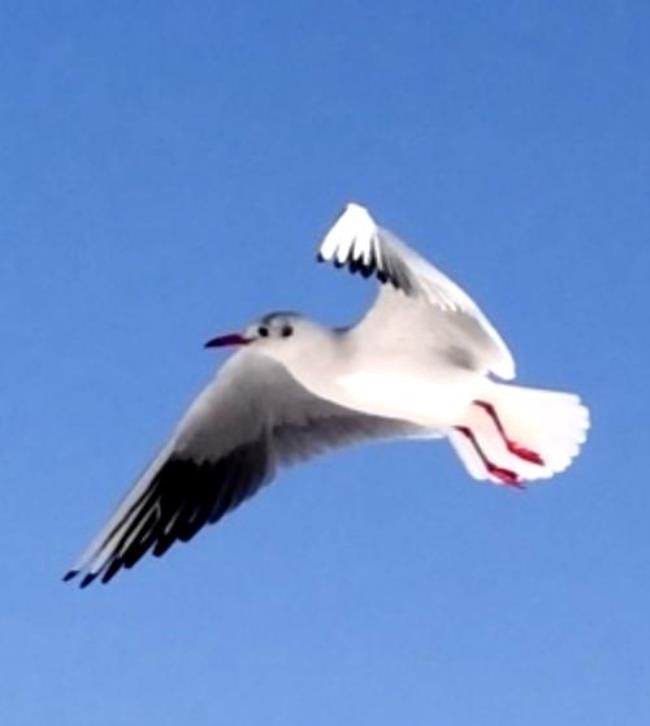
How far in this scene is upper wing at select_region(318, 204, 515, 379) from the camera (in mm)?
3564

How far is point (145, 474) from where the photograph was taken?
490 cm

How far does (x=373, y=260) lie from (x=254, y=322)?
0.90 meters

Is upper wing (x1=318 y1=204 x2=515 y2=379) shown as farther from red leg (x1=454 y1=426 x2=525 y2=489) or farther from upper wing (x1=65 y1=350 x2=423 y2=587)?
upper wing (x1=65 y1=350 x2=423 y2=587)

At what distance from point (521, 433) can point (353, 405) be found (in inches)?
15.6

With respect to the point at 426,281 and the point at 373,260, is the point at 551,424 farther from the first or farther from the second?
the point at 373,260

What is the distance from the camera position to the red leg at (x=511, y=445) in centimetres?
425

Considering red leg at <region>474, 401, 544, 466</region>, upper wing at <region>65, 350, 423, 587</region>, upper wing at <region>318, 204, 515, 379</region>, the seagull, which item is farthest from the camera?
upper wing at <region>65, 350, 423, 587</region>

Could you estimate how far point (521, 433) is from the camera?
14.2ft

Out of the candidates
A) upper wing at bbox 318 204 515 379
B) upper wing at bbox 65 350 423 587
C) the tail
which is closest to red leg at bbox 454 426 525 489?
the tail

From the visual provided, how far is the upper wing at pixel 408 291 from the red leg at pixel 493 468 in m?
0.18

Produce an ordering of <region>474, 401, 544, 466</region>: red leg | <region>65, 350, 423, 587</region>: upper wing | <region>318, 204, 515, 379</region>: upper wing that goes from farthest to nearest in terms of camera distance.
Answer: <region>65, 350, 423, 587</region>: upper wing < <region>474, 401, 544, 466</region>: red leg < <region>318, 204, 515, 379</region>: upper wing

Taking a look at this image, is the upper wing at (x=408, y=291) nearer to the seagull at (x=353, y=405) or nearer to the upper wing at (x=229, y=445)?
the seagull at (x=353, y=405)

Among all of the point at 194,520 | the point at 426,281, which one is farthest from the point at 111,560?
the point at 426,281

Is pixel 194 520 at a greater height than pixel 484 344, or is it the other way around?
pixel 484 344
